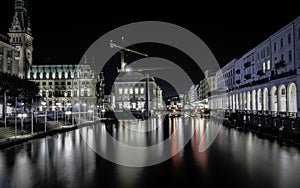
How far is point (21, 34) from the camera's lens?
13975 centimetres

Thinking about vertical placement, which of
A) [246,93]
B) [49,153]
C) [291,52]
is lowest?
[49,153]

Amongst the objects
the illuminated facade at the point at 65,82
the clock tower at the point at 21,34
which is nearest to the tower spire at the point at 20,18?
the clock tower at the point at 21,34

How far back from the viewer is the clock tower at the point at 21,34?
457 ft

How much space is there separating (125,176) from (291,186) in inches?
332

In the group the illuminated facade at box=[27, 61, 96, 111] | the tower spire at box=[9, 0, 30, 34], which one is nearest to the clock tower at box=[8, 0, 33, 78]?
the tower spire at box=[9, 0, 30, 34]

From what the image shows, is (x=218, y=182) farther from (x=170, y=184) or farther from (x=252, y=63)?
(x=252, y=63)

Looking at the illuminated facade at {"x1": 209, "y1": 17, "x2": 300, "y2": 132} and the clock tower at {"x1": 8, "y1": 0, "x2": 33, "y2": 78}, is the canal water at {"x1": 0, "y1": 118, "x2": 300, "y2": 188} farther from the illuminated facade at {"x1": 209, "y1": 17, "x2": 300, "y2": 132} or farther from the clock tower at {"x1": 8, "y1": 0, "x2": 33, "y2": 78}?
the clock tower at {"x1": 8, "y1": 0, "x2": 33, "y2": 78}

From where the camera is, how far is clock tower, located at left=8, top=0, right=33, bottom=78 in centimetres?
13938

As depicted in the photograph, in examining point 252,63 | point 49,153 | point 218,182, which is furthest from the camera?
point 252,63

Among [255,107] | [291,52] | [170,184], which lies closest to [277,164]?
[170,184]

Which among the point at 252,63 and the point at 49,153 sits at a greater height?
the point at 252,63

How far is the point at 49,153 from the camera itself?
2648cm

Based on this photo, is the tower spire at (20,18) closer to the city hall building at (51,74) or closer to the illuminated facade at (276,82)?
the city hall building at (51,74)

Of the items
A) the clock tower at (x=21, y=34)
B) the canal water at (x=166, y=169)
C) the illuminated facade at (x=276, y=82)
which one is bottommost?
the canal water at (x=166, y=169)
